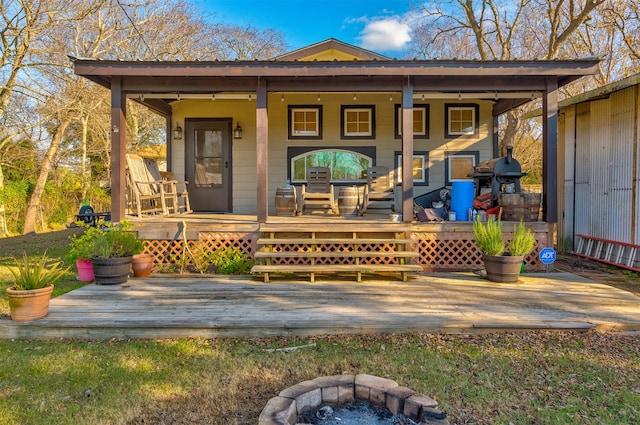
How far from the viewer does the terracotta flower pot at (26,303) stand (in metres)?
3.05

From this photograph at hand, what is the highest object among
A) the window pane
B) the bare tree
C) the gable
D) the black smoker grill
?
the bare tree

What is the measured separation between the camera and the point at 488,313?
334 cm

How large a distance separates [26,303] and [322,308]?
93.8 inches

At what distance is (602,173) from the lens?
617 cm

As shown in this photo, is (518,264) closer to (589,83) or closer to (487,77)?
(487,77)

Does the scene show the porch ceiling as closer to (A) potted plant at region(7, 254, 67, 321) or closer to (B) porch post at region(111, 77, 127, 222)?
(B) porch post at region(111, 77, 127, 222)

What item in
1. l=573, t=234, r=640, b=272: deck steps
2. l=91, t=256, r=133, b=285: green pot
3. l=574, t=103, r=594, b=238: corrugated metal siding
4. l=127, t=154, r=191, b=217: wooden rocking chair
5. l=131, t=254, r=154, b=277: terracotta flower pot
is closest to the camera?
l=91, t=256, r=133, b=285: green pot

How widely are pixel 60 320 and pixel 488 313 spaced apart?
3541 millimetres

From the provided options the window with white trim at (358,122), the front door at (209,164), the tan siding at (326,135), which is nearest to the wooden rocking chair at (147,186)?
the front door at (209,164)

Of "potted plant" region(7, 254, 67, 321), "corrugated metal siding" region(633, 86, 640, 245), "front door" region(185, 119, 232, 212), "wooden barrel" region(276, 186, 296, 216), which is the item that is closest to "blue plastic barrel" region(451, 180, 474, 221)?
"corrugated metal siding" region(633, 86, 640, 245)

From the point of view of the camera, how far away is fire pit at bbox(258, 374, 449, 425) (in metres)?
1.74

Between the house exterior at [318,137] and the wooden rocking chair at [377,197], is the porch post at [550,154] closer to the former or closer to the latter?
the house exterior at [318,137]

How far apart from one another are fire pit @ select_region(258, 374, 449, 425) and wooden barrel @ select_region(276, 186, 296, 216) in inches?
177

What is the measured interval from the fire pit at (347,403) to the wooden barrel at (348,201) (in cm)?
450
